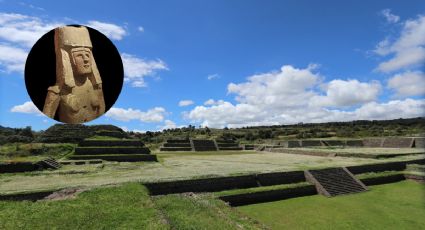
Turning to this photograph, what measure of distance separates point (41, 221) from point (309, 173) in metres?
14.3

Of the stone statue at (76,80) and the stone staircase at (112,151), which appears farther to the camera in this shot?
the stone staircase at (112,151)

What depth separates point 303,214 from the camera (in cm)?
1234

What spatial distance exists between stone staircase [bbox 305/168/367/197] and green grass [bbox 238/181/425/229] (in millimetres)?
579

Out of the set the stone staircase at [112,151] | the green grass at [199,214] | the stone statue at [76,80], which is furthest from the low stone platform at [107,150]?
the stone statue at [76,80]

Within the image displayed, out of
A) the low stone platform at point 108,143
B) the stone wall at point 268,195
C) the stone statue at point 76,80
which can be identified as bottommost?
the stone wall at point 268,195

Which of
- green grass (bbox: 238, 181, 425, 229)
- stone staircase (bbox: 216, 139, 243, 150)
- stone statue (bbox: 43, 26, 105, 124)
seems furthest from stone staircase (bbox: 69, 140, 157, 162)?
stone statue (bbox: 43, 26, 105, 124)

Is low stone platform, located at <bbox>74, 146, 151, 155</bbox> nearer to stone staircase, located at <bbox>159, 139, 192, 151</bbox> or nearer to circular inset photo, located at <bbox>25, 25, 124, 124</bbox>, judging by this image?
stone staircase, located at <bbox>159, 139, 192, 151</bbox>

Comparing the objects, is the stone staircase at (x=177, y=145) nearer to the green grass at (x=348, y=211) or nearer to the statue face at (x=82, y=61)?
the green grass at (x=348, y=211)

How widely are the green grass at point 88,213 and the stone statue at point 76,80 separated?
15.3ft

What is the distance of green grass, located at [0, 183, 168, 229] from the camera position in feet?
26.3

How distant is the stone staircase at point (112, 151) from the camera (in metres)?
24.6

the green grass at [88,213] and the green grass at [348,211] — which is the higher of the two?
the green grass at [88,213]

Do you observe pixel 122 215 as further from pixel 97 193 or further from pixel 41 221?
pixel 97 193

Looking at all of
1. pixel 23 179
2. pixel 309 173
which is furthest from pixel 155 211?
pixel 309 173
